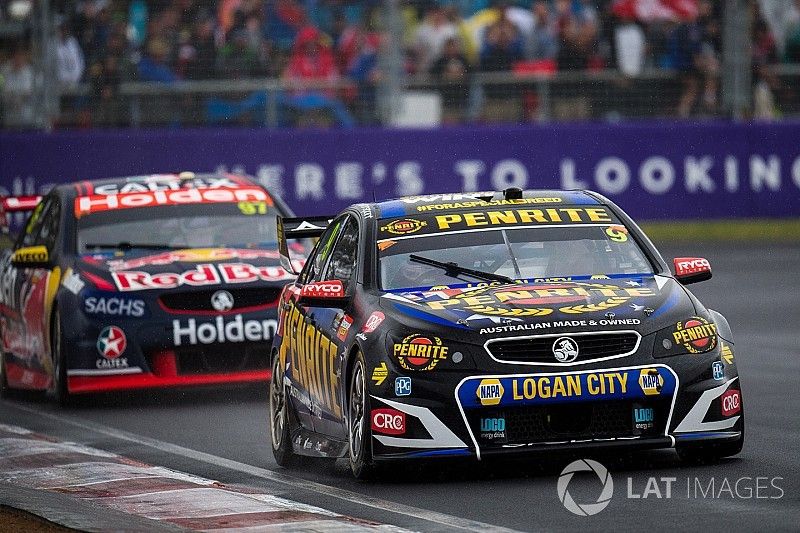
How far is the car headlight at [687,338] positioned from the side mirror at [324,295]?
5.01 ft

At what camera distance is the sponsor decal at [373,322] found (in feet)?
26.5

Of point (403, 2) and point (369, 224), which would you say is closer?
point (369, 224)

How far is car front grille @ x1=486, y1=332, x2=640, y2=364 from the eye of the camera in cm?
775

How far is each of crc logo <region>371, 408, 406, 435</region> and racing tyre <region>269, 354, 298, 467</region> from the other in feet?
4.83

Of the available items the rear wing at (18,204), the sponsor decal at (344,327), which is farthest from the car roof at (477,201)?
the rear wing at (18,204)

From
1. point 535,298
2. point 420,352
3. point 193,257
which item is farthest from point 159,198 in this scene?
point 420,352

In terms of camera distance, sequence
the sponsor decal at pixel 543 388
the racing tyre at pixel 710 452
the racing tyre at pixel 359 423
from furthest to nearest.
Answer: the racing tyre at pixel 710 452, the racing tyre at pixel 359 423, the sponsor decal at pixel 543 388


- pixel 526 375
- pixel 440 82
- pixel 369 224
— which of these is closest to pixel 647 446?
pixel 526 375

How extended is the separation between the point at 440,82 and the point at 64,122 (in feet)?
15.5

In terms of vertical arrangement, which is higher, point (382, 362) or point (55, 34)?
point (55, 34)

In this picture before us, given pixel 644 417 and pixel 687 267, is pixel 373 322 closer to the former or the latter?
pixel 644 417

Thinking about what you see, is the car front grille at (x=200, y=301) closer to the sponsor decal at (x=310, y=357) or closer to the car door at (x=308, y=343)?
the car door at (x=308, y=343)

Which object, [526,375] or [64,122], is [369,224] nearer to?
[526,375]

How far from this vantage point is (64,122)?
23547 mm
